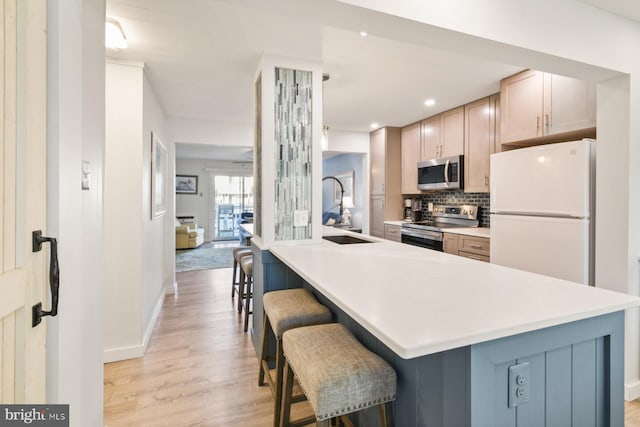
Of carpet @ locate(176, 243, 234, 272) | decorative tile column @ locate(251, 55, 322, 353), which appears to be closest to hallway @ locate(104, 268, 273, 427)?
decorative tile column @ locate(251, 55, 322, 353)

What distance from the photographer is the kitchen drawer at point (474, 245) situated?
3004 mm

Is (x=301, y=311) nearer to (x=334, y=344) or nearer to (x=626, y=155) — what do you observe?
(x=334, y=344)

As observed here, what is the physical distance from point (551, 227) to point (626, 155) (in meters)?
0.60

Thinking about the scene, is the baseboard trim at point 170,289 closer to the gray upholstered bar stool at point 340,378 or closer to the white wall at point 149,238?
the white wall at point 149,238

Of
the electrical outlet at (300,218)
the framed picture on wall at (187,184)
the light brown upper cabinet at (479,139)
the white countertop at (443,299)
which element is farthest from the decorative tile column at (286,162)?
the framed picture on wall at (187,184)

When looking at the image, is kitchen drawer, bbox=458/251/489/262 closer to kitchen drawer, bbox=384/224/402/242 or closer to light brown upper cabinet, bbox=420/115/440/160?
kitchen drawer, bbox=384/224/402/242

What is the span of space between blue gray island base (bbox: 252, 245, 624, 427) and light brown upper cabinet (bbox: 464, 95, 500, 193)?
8.49 feet

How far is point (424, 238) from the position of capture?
383 centimetres

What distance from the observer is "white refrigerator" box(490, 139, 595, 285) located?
2.07 meters

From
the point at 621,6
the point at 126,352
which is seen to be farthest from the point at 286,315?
the point at 621,6

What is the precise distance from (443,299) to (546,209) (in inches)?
70.5

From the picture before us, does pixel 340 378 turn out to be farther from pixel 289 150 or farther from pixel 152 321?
pixel 152 321

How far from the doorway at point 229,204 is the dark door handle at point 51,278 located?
803 centimetres

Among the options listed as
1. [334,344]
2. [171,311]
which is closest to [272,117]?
[334,344]
